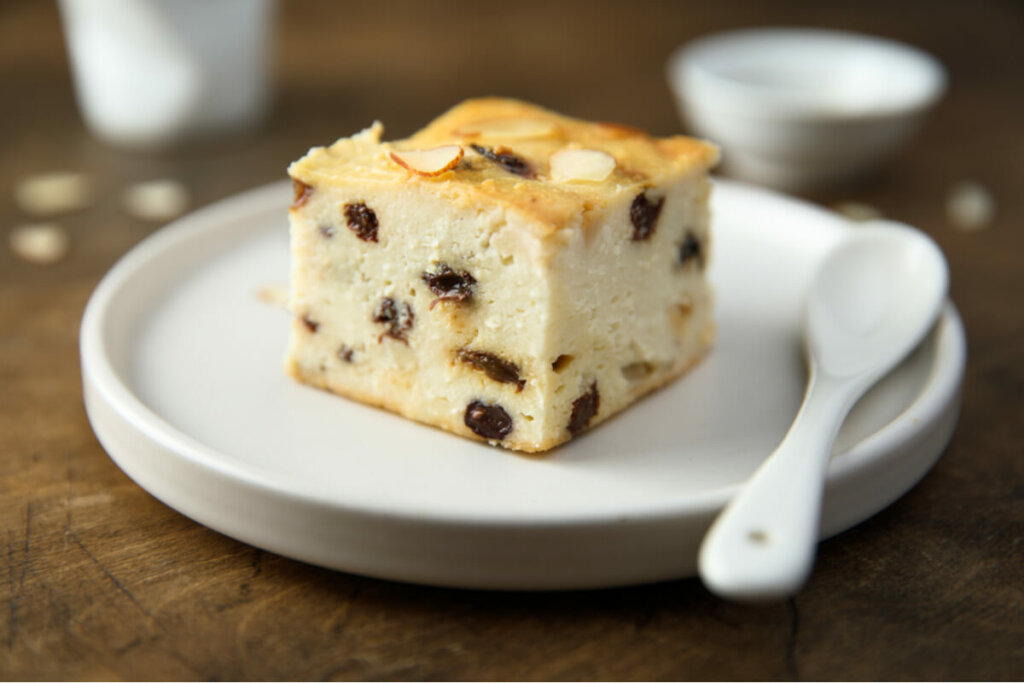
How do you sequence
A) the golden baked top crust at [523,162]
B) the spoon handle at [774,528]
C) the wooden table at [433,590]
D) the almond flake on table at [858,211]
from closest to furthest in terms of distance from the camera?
the spoon handle at [774,528] < the wooden table at [433,590] < the golden baked top crust at [523,162] < the almond flake on table at [858,211]

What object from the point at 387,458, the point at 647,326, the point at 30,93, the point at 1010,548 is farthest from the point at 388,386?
the point at 30,93

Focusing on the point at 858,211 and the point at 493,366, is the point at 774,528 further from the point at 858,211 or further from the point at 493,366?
the point at 858,211

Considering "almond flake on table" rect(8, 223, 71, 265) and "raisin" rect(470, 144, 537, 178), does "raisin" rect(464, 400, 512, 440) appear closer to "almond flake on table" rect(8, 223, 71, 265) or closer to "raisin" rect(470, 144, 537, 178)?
"raisin" rect(470, 144, 537, 178)

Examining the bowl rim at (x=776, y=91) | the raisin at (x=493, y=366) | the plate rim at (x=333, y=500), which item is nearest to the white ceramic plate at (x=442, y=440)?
the plate rim at (x=333, y=500)

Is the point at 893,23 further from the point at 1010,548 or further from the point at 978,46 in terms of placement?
the point at 1010,548

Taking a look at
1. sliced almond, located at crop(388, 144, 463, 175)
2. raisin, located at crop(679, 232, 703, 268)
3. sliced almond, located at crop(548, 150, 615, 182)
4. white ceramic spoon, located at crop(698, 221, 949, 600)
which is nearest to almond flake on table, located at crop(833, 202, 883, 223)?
white ceramic spoon, located at crop(698, 221, 949, 600)

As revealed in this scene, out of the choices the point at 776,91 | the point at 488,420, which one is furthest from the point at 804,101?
the point at 488,420

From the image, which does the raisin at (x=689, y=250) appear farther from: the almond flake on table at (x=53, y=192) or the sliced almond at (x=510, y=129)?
the almond flake on table at (x=53, y=192)

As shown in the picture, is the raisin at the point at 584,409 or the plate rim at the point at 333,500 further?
the raisin at the point at 584,409
